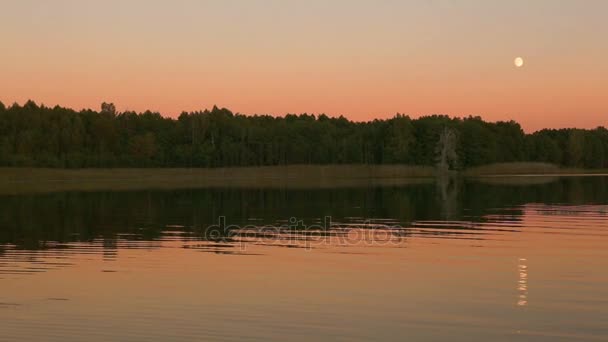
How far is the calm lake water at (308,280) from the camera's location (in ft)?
52.4

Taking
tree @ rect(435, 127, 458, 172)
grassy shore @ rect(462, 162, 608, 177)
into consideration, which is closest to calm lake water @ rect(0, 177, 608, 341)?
tree @ rect(435, 127, 458, 172)

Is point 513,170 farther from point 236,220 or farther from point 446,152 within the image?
point 236,220

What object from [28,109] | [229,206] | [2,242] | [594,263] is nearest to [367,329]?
[594,263]

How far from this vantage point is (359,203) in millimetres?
64062

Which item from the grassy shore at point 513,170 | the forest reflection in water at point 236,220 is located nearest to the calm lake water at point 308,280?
the forest reflection in water at point 236,220

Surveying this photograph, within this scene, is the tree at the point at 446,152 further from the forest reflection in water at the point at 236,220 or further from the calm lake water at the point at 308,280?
the calm lake water at the point at 308,280

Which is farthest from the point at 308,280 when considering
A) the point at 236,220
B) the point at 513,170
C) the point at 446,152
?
the point at 513,170

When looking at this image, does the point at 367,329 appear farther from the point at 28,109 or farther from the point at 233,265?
the point at 28,109

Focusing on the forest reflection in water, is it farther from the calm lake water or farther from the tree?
the tree

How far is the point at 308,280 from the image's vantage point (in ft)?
73.4

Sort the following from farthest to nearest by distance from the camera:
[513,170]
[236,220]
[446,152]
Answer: [513,170] → [446,152] → [236,220]

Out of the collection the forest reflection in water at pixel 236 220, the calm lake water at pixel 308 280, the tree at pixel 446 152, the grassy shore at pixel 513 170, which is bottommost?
the calm lake water at pixel 308 280

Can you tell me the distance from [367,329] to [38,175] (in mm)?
142510

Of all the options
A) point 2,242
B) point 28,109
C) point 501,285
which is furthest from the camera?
point 28,109
